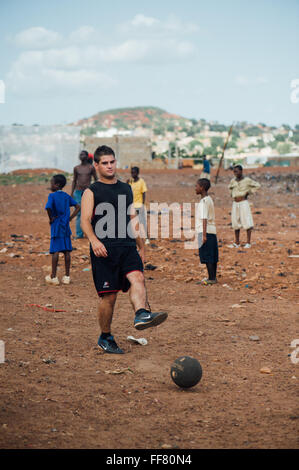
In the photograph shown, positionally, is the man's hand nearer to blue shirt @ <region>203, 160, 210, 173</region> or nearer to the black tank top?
the black tank top

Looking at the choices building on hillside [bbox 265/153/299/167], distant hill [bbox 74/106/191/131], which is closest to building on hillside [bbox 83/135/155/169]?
building on hillside [bbox 265/153/299/167]


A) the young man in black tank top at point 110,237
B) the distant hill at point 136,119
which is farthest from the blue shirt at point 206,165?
the distant hill at point 136,119

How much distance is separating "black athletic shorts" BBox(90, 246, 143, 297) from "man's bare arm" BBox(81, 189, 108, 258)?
0.15 meters

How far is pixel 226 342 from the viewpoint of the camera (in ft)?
18.0

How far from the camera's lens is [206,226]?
7996mm

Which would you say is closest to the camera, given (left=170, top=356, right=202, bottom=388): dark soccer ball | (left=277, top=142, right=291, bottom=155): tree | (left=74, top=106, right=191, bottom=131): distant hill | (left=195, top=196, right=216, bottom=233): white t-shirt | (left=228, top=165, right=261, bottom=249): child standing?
(left=170, top=356, right=202, bottom=388): dark soccer ball

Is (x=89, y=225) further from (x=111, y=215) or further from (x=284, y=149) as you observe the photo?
(x=284, y=149)

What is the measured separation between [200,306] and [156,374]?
2.53 m

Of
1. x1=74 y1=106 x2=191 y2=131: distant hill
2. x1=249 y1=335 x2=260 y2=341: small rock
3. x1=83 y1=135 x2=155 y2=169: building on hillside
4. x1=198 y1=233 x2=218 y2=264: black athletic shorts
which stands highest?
x1=74 y1=106 x2=191 y2=131: distant hill

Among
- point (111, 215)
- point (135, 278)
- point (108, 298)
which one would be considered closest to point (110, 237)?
point (111, 215)

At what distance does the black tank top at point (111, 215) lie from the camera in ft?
15.8

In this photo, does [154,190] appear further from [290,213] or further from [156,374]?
[156,374]

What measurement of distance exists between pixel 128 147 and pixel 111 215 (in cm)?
3974

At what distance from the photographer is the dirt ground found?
347 centimetres
